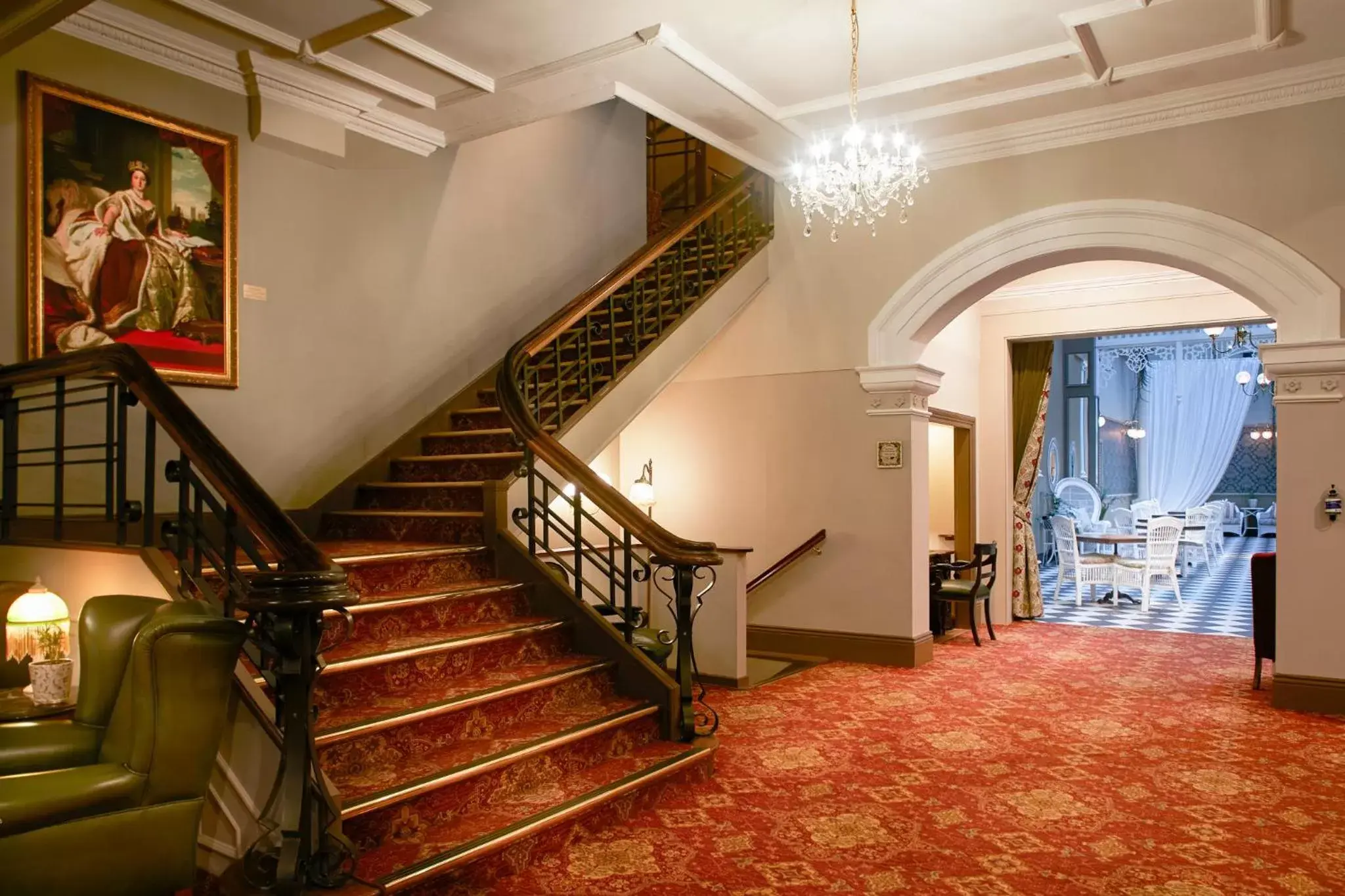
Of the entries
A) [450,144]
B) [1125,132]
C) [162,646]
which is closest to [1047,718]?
[1125,132]

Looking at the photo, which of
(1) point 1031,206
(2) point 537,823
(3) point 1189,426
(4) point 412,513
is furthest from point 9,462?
(3) point 1189,426

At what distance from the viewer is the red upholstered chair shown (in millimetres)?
6574

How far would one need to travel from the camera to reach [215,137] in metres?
5.55

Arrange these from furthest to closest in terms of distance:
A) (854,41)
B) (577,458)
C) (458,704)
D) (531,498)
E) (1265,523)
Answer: (1265,523) < (577,458) < (854,41) < (531,498) < (458,704)

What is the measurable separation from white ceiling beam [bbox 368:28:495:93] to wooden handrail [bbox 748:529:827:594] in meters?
4.09

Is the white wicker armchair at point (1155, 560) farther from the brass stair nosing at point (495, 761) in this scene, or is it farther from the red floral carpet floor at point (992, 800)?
the brass stair nosing at point (495, 761)

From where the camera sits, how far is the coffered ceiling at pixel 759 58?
5.04 m

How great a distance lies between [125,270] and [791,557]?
498 centimetres

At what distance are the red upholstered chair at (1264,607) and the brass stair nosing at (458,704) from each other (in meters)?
4.59

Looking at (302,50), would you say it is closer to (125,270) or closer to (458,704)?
(125,270)

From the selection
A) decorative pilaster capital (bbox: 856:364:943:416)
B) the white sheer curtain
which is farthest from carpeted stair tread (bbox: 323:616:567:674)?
the white sheer curtain

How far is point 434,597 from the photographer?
4.69m

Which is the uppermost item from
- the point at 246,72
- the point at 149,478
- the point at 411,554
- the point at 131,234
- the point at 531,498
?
the point at 246,72

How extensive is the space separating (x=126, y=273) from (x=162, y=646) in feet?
10.0
